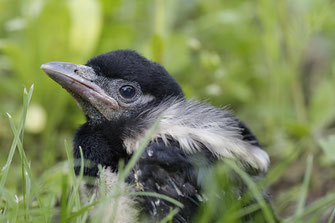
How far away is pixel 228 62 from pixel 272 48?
0.86m

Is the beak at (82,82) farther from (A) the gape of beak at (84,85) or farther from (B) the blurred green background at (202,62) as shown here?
(B) the blurred green background at (202,62)

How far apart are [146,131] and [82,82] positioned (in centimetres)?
43

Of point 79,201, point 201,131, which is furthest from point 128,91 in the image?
point 79,201

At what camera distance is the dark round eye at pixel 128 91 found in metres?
2.40

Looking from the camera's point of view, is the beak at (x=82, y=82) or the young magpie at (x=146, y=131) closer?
the young magpie at (x=146, y=131)

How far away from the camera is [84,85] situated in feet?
7.88

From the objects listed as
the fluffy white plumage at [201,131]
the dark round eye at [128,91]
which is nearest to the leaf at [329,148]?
the fluffy white plumage at [201,131]

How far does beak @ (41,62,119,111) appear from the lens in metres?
2.34

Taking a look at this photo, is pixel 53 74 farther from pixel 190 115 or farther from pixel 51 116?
pixel 51 116

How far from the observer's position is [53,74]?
2.33 meters

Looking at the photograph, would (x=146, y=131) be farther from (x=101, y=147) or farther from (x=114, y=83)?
(x=114, y=83)

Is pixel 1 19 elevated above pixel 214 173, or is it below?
above

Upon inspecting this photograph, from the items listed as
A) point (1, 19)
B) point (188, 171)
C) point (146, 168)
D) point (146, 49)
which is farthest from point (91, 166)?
point (1, 19)

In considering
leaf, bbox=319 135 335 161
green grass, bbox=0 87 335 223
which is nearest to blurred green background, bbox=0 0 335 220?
leaf, bbox=319 135 335 161
